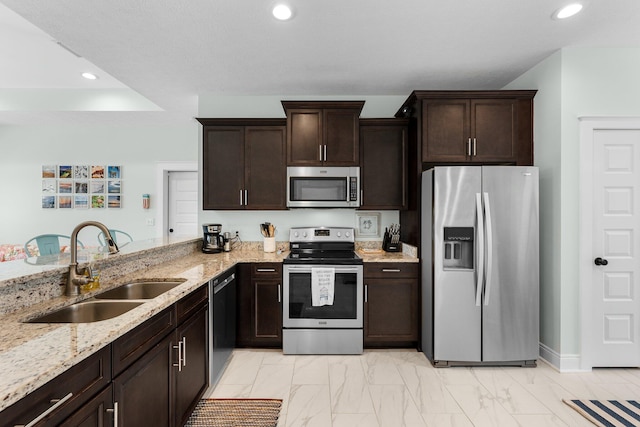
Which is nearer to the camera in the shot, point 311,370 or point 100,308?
point 100,308

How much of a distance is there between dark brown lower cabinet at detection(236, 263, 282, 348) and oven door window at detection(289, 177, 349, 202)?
2.65 feet

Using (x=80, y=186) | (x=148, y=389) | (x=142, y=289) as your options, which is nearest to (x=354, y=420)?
(x=148, y=389)

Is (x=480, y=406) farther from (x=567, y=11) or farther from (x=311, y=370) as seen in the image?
(x=567, y=11)

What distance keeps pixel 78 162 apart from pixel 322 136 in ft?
15.0

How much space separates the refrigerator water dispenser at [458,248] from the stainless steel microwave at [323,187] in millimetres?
999

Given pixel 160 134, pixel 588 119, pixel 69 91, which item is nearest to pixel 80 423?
pixel 588 119

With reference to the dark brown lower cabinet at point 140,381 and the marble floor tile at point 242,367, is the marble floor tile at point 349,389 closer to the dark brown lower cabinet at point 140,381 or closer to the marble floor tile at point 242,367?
the marble floor tile at point 242,367

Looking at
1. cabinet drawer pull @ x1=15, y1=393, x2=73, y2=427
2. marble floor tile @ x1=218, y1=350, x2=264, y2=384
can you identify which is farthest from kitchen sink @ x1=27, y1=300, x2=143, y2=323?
marble floor tile @ x1=218, y1=350, x2=264, y2=384

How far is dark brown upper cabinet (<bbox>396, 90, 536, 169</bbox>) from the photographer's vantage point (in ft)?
10.0

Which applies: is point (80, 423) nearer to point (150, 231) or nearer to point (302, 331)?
point (302, 331)

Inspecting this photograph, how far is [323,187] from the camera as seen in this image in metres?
3.42

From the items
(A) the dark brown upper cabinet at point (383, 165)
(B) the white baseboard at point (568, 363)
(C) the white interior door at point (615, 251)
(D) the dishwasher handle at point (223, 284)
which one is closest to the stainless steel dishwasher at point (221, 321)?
(D) the dishwasher handle at point (223, 284)

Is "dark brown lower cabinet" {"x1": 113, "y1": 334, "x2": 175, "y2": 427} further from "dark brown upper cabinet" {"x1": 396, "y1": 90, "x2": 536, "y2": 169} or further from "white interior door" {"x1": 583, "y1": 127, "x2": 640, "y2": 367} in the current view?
"white interior door" {"x1": 583, "y1": 127, "x2": 640, "y2": 367}

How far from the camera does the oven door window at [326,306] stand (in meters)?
3.06
